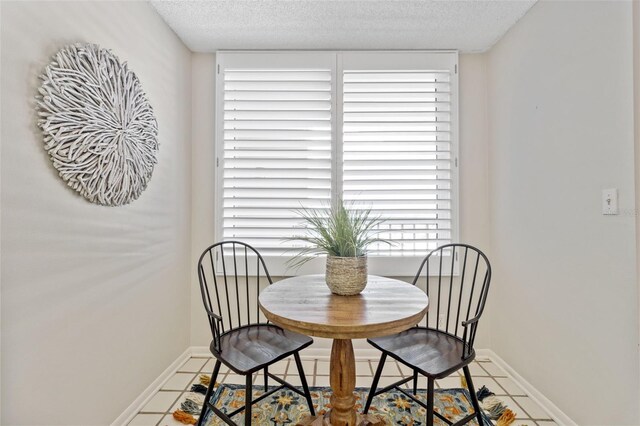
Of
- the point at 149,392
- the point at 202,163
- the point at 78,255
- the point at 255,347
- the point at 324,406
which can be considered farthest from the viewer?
the point at 202,163

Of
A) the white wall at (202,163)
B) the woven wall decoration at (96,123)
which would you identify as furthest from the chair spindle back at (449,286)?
the woven wall decoration at (96,123)

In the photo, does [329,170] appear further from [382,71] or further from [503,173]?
[503,173]

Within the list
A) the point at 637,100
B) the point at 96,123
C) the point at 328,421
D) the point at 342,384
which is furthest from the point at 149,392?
the point at 637,100

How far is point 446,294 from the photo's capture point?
2.49 m

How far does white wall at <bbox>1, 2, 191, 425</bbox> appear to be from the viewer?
1126mm

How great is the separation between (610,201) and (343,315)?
4.50 ft

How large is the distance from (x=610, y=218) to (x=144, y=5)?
2850 millimetres

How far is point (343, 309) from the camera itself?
133 centimetres

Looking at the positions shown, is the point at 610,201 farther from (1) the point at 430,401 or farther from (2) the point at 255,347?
(2) the point at 255,347

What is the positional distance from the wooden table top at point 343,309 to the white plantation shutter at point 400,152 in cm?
82

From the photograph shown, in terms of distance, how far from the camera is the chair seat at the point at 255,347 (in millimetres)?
1454

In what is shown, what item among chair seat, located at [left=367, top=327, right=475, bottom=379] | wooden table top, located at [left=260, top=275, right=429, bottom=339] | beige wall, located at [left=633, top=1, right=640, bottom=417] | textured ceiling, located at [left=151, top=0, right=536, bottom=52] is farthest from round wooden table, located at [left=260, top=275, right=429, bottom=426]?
textured ceiling, located at [left=151, top=0, right=536, bottom=52]

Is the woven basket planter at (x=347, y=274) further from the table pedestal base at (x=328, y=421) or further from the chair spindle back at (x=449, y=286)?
the chair spindle back at (x=449, y=286)

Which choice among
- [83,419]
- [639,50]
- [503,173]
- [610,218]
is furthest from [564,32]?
[83,419]
